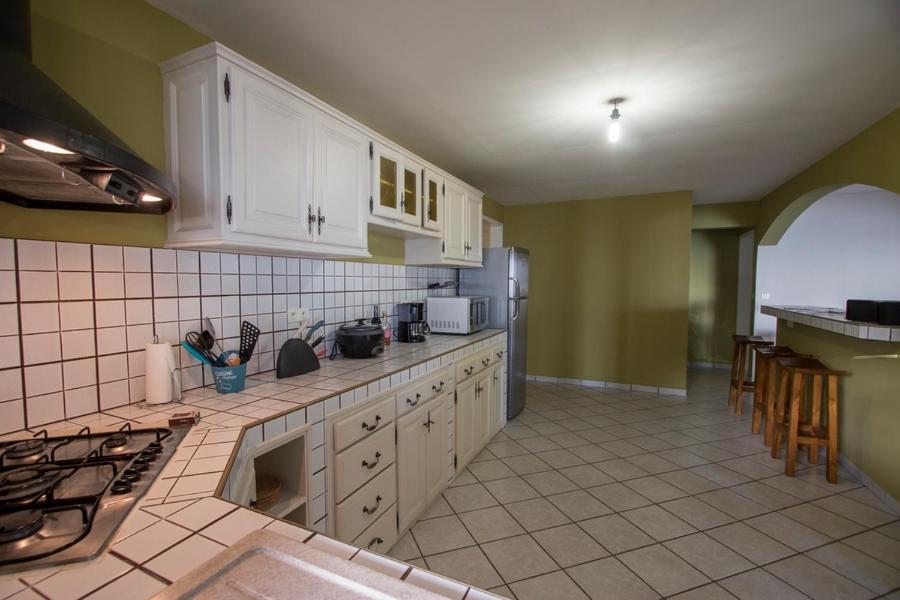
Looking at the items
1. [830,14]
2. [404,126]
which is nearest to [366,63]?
[404,126]

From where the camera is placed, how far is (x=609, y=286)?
4.80 m

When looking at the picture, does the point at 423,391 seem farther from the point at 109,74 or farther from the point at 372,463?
the point at 109,74

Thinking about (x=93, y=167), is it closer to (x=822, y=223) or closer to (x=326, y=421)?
(x=326, y=421)

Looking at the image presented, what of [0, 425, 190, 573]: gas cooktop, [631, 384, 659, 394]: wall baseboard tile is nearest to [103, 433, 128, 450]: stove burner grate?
[0, 425, 190, 573]: gas cooktop

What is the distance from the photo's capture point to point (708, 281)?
5.98m

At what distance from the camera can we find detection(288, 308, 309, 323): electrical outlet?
206cm

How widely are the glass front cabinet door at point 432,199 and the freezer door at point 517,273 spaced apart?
40.4 inches

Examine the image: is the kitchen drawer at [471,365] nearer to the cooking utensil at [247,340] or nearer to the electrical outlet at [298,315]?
the electrical outlet at [298,315]

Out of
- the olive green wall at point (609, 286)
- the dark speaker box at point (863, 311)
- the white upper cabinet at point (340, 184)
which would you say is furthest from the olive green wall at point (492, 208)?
the dark speaker box at point (863, 311)

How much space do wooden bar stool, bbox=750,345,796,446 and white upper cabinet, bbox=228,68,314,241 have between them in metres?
3.80

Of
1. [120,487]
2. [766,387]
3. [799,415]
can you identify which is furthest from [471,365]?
[766,387]

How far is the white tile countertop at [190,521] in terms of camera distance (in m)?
0.56

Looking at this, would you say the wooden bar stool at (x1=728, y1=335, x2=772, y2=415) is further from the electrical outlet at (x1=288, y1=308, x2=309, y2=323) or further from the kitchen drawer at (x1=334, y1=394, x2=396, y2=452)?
the electrical outlet at (x1=288, y1=308, x2=309, y2=323)

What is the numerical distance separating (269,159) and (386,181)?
88cm
